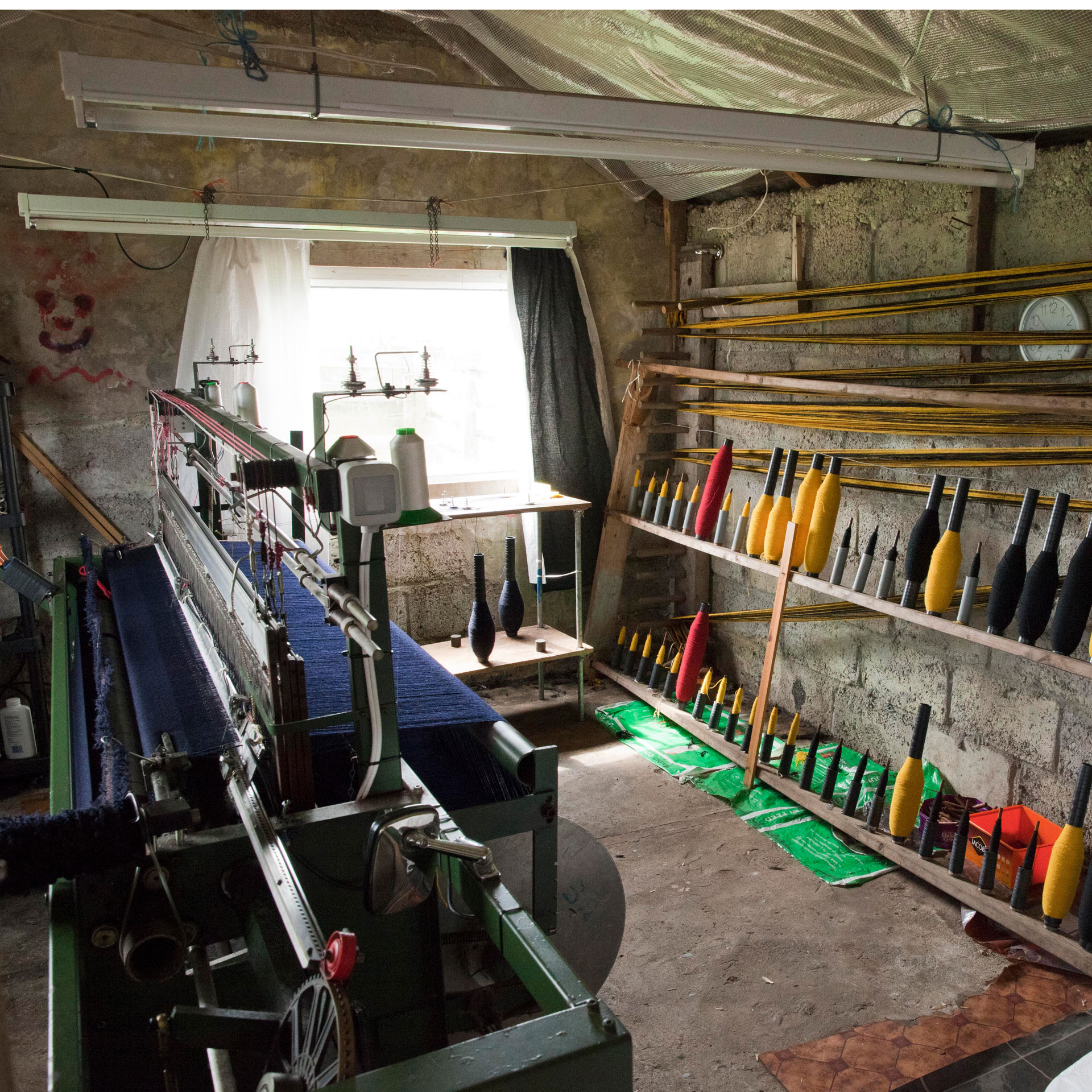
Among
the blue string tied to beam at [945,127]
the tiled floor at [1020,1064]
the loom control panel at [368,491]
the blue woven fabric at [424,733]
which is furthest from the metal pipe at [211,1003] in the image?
the blue string tied to beam at [945,127]

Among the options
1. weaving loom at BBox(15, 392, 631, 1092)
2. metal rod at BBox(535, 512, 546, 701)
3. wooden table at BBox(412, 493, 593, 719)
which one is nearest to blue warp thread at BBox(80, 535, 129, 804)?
weaving loom at BBox(15, 392, 631, 1092)

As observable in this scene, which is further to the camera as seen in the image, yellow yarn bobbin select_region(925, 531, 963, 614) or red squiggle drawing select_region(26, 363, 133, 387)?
red squiggle drawing select_region(26, 363, 133, 387)

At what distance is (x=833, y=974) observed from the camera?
259 cm

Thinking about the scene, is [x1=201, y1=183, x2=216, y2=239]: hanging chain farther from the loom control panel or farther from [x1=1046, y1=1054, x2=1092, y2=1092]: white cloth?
[x1=1046, y1=1054, x2=1092, y2=1092]: white cloth

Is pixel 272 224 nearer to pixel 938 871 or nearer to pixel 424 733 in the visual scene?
pixel 424 733

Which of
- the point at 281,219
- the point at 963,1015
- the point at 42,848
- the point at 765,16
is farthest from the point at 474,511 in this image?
the point at 42,848

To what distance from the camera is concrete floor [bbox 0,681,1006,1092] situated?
237 cm

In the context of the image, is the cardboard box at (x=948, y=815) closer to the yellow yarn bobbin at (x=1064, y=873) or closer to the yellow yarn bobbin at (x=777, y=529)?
the yellow yarn bobbin at (x=1064, y=873)

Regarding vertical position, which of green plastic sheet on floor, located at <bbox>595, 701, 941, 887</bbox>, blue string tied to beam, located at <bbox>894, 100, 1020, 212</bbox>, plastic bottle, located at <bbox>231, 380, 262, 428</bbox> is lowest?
green plastic sheet on floor, located at <bbox>595, 701, 941, 887</bbox>

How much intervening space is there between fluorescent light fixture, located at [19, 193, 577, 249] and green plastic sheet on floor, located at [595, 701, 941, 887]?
213 cm

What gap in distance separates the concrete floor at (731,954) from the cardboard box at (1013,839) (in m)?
0.20

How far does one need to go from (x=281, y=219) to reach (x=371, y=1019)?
2754mm

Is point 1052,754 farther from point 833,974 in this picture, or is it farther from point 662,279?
point 662,279

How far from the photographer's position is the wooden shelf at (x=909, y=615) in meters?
2.48
